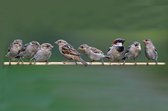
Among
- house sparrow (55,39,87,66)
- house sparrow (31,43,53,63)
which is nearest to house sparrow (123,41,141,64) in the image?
house sparrow (55,39,87,66)

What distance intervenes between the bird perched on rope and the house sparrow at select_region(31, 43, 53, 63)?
0.02 meters

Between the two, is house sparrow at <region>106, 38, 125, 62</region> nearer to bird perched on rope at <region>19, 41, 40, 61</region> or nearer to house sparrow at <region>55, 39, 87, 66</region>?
house sparrow at <region>55, 39, 87, 66</region>

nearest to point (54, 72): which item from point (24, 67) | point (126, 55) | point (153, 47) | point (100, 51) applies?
point (24, 67)

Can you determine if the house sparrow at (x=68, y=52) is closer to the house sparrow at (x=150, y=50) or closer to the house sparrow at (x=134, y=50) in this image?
the house sparrow at (x=134, y=50)

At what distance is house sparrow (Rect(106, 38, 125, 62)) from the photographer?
6.96 feet

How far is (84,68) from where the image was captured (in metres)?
2.11

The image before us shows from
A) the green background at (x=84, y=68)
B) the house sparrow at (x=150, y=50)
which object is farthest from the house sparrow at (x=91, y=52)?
the house sparrow at (x=150, y=50)

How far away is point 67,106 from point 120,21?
2.08 feet

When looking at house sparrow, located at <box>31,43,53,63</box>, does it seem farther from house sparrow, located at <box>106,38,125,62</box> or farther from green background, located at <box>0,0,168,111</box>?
house sparrow, located at <box>106,38,125,62</box>

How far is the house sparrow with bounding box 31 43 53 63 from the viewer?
2.10m

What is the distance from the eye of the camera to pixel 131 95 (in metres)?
2.10

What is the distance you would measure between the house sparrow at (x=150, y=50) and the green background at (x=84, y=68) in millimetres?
29

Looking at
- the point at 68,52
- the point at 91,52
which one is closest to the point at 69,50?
the point at 68,52

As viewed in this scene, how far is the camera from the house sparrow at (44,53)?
82.6 inches
